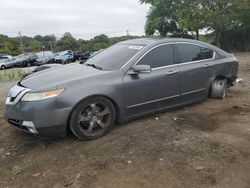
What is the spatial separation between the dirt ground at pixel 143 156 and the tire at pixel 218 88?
1.11 metres

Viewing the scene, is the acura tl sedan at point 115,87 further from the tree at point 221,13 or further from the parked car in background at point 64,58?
the parked car in background at point 64,58

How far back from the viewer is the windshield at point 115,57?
5.58m

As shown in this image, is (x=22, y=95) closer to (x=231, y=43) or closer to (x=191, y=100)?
(x=191, y=100)

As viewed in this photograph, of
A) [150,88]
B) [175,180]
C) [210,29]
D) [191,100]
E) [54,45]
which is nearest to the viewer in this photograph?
[175,180]

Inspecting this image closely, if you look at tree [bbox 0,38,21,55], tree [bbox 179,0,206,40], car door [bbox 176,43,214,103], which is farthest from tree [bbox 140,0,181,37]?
tree [bbox 0,38,21,55]

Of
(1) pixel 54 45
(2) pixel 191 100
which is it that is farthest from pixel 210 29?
(1) pixel 54 45

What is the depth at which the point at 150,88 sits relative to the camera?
18.3ft

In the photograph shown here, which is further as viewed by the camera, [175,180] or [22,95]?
[22,95]

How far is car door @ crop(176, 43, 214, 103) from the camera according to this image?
614 cm

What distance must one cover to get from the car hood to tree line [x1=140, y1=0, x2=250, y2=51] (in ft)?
73.0

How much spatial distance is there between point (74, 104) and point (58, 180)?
3.97 ft

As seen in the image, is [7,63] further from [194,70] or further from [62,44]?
[194,70]

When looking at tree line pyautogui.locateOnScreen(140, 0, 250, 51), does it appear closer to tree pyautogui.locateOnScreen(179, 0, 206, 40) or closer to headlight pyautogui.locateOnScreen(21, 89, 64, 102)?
tree pyautogui.locateOnScreen(179, 0, 206, 40)

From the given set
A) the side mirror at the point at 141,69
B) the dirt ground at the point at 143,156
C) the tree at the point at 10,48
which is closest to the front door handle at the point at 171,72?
the side mirror at the point at 141,69
